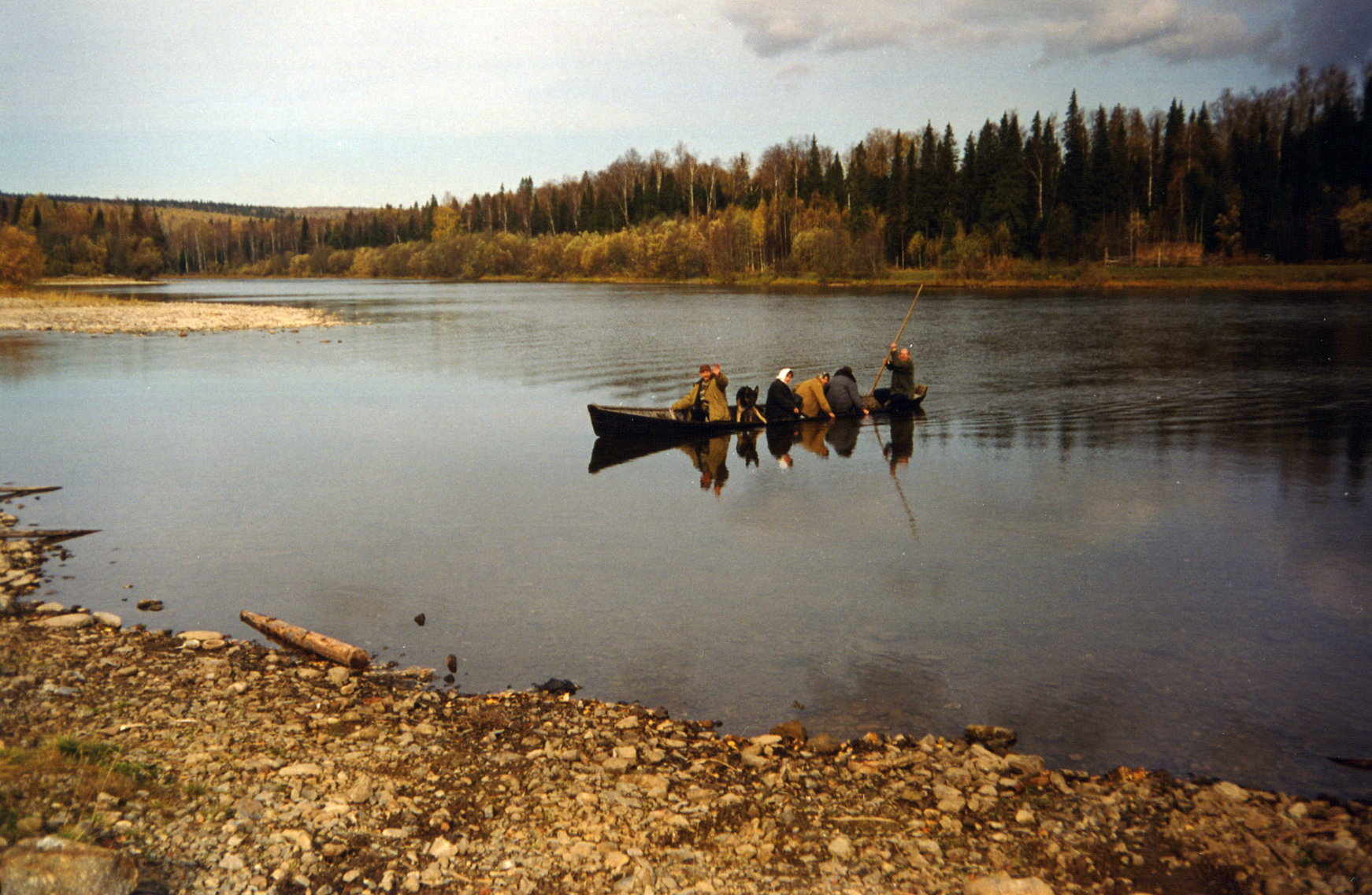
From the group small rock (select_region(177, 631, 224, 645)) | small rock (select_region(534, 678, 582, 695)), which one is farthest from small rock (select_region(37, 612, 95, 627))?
small rock (select_region(534, 678, 582, 695))

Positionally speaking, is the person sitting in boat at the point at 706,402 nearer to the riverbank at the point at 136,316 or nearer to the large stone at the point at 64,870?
the large stone at the point at 64,870

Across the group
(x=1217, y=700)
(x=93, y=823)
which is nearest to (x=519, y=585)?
(x=93, y=823)

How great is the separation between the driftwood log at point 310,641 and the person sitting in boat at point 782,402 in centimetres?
1527

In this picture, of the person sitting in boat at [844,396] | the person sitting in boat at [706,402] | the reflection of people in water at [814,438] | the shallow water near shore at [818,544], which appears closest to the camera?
the shallow water near shore at [818,544]

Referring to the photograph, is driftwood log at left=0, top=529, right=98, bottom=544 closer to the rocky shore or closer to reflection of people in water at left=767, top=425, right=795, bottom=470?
the rocky shore

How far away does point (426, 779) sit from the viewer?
726cm

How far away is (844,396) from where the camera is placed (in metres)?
25.7

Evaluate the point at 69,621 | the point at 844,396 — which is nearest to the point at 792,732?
the point at 69,621

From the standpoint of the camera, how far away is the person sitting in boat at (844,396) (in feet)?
84.2

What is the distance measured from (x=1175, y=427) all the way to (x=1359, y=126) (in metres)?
84.7

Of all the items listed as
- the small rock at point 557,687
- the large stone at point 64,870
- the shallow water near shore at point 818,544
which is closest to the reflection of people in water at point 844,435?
the shallow water near shore at point 818,544

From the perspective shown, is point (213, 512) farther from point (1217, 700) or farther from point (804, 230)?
point (804, 230)

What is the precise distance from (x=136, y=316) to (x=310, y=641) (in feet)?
218

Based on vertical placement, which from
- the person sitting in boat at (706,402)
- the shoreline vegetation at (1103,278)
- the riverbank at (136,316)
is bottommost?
the person sitting in boat at (706,402)
